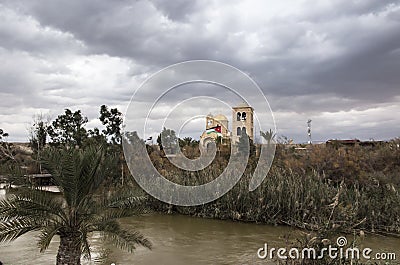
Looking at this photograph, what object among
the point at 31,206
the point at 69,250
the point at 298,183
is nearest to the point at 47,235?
the point at 69,250

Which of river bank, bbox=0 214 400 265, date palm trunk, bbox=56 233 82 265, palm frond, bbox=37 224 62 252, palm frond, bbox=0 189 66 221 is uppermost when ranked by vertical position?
palm frond, bbox=0 189 66 221

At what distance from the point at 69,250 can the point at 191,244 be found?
8.25 feet

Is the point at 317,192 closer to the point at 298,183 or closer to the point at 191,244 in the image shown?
the point at 298,183

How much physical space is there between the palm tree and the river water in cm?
90

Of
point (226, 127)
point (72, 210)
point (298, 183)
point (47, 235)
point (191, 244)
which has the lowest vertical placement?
point (191, 244)

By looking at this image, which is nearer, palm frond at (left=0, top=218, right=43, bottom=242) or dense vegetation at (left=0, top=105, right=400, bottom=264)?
palm frond at (left=0, top=218, right=43, bottom=242)

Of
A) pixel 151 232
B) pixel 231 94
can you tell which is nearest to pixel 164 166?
pixel 151 232

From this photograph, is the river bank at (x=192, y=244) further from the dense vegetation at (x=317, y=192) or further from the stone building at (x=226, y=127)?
the stone building at (x=226, y=127)

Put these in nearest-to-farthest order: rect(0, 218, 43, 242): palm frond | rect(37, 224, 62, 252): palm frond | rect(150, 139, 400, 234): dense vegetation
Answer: rect(37, 224, 62, 252): palm frond → rect(0, 218, 43, 242): palm frond → rect(150, 139, 400, 234): dense vegetation

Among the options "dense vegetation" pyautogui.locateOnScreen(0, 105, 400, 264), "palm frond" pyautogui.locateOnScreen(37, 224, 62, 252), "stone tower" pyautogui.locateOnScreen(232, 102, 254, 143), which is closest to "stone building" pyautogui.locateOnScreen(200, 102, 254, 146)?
"stone tower" pyautogui.locateOnScreen(232, 102, 254, 143)

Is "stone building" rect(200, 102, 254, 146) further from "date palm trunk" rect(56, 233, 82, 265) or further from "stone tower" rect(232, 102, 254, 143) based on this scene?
"date palm trunk" rect(56, 233, 82, 265)

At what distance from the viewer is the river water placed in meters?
5.39

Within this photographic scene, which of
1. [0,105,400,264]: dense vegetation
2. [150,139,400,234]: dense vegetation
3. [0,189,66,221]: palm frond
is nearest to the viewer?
[0,189,66,221]: palm frond

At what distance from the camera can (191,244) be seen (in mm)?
6410
